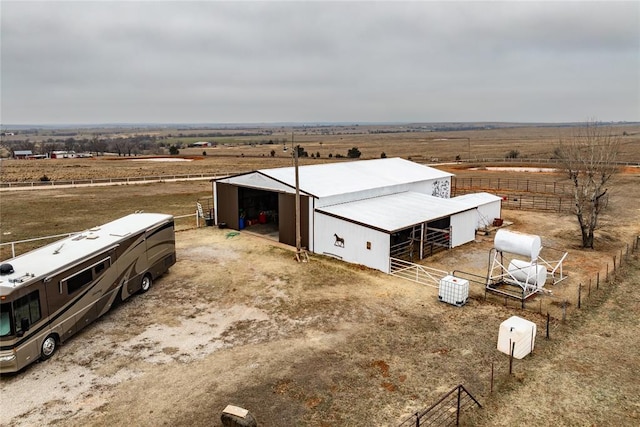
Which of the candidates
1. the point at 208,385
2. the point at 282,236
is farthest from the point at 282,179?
the point at 208,385

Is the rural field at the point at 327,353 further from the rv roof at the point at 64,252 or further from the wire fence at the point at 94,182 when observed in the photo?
the wire fence at the point at 94,182

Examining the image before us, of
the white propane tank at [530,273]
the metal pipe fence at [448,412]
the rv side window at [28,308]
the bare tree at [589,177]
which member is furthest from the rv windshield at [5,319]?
the bare tree at [589,177]

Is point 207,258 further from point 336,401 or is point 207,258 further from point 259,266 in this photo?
point 336,401

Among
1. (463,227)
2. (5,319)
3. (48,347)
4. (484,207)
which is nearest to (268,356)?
(48,347)

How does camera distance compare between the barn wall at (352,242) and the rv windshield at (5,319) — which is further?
the barn wall at (352,242)

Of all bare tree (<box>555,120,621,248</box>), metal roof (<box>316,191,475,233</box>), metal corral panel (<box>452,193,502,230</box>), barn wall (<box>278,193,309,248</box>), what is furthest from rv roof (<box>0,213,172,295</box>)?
bare tree (<box>555,120,621,248</box>)

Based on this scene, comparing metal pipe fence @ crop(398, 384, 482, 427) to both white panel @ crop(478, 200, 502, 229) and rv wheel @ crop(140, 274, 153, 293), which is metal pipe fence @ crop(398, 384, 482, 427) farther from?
white panel @ crop(478, 200, 502, 229)
